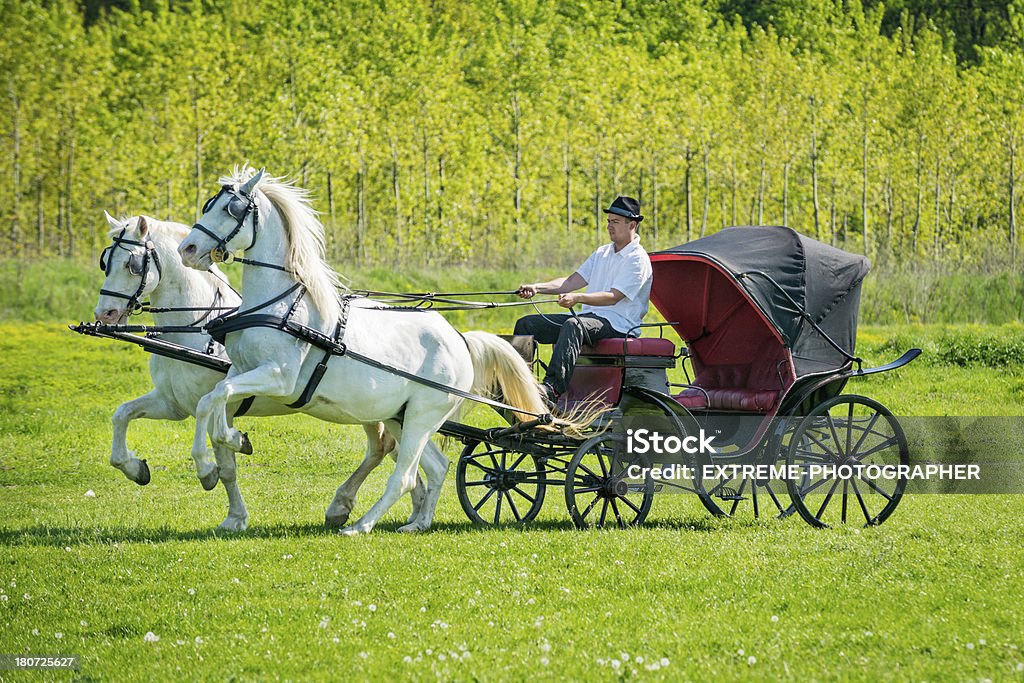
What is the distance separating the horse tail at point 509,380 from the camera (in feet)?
30.3

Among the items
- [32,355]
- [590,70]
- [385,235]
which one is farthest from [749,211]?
[32,355]

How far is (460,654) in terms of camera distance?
5957 millimetres

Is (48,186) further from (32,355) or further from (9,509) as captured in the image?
(9,509)

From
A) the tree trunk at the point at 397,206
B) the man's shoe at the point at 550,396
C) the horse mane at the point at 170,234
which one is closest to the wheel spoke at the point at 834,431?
the man's shoe at the point at 550,396

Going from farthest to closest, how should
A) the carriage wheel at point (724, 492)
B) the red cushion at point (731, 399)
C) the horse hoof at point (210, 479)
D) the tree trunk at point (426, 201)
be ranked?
1. the tree trunk at point (426, 201)
2. the red cushion at point (731, 399)
3. the carriage wheel at point (724, 492)
4. the horse hoof at point (210, 479)

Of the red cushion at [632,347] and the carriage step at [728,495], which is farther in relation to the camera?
the carriage step at [728,495]

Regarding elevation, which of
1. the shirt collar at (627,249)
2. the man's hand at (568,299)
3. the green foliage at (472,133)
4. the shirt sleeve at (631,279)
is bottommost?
the man's hand at (568,299)

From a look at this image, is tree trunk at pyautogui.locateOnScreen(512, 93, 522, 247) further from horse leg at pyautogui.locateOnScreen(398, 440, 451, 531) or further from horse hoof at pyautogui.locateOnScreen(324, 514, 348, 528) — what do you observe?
horse hoof at pyautogui.locateOnScreen(324, 514, 348, 528)

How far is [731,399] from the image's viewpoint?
32.6 feet

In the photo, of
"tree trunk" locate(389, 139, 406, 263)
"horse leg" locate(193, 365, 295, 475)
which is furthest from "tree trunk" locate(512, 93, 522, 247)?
"horse leg" locate(193, 365, 295, 475)

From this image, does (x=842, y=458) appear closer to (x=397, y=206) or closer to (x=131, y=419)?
(x=131, y=419)

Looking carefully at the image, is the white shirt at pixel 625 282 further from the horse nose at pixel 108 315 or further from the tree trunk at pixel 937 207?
the tree trunk at pixel 937 207

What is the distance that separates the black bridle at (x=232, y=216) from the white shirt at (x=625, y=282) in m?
2.74

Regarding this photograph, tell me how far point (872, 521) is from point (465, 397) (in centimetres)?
341
